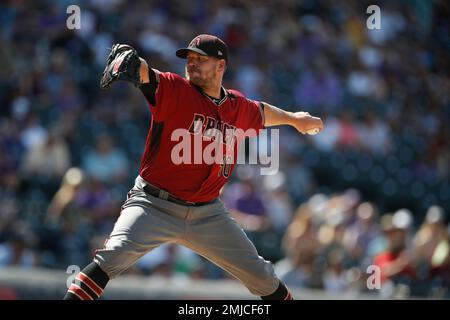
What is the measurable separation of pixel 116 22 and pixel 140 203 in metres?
7.19

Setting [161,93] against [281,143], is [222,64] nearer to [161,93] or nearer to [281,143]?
[161,93]

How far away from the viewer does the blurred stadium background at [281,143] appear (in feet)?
28.4

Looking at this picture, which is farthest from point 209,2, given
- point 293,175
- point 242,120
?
point 242,120

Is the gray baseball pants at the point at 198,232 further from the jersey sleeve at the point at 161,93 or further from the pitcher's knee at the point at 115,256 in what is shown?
the jersey sleeve at the point at 161,93

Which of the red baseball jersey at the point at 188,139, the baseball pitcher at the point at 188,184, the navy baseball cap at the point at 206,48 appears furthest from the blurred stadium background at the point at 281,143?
the navy baseball cap at the point at 206,48

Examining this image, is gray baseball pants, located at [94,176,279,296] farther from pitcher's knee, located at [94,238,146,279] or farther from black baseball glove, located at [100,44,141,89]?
black baseball glove, located at [100,44,141,89]

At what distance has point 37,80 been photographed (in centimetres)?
1052

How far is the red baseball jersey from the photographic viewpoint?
16.3ft

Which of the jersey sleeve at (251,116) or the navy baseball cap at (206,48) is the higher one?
the navy baseball cap at (206,48)

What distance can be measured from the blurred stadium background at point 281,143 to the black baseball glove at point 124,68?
2.69 metres

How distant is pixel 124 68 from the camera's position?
4555 mm

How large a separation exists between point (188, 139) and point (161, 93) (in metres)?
0.33
